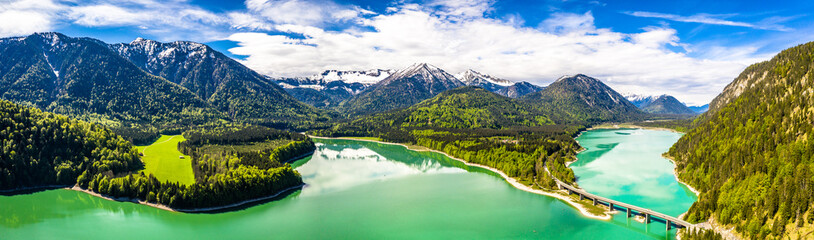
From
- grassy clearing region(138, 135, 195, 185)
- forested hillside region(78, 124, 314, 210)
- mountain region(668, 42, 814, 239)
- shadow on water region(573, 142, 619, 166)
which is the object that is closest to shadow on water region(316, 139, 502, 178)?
shadow on water region(573, 142, 619, 166)

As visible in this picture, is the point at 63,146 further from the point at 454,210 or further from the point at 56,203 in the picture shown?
the point at 454,210

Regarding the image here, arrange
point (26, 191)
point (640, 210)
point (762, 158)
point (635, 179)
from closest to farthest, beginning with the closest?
point (640, 210), point (762, 158), point (26, 191), point (635, 179)

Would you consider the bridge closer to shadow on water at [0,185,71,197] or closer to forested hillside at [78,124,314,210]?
forested hillside at [78,124,314,210]

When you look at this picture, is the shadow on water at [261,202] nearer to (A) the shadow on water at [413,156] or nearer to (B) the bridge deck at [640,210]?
(A) the shadow on water at [413,156]

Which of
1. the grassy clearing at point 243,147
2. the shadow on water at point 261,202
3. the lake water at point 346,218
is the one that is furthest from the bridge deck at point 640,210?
the grassy clearing at point 243,147

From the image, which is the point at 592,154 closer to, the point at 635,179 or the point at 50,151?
the point at 635,179

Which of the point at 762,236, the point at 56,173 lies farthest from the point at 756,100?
the point at 56,173

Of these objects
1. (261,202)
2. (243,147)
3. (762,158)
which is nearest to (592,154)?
(762,158)
